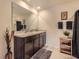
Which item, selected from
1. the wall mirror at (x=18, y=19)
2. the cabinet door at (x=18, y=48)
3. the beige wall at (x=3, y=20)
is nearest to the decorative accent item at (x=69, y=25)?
the wall mirror at (x=18, y=19)

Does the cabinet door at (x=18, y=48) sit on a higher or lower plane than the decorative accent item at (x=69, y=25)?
lower

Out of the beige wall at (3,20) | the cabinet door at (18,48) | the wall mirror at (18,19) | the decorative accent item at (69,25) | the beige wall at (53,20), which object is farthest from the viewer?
the beige wall at (53,20)

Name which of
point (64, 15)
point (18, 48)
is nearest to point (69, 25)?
point (64, 15)

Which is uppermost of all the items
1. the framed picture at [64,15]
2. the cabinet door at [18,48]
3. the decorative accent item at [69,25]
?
the framed picture at [64,15]

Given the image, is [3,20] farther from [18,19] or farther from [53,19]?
[53,19]

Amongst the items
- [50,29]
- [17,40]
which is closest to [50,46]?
[50,29]

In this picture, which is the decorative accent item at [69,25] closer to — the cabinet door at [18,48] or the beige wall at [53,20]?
the beige wall at [53,20]

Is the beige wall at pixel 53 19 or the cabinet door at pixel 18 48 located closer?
the cabinet door at pixel 18 48

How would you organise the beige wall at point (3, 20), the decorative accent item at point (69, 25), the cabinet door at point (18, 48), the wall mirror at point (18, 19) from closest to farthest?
the beige wall at point (3, 20), the cabinet door at point (18, 48), the wall mirror at point (18, 19), the decorative accent item at point (69, 25)

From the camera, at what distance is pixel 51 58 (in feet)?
11.0

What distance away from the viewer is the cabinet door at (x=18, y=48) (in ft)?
8.89

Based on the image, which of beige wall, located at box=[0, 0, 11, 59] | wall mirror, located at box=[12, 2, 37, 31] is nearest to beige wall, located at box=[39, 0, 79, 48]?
wall mirror, located at box=[12, 2, 37, 31]

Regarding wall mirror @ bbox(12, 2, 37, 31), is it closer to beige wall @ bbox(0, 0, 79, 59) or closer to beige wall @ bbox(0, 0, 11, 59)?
beige wall @ bbox(0, 0, 11, 59)

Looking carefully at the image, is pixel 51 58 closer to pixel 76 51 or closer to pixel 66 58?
pixel 66 58
